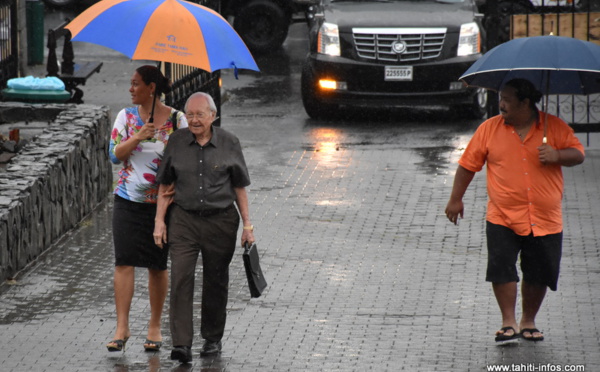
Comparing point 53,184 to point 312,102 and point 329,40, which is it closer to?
point 312,102

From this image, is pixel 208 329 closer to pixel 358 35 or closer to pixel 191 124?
pixel 191 124

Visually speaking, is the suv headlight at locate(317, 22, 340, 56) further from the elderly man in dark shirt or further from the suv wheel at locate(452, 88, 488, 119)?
the elderly man in dark shirt

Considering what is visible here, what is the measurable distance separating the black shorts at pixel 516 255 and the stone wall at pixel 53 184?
11.0 ft

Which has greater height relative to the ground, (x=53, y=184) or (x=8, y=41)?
(x=8, y=41)

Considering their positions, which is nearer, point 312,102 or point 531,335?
point 531,335

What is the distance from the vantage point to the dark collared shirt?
7090mm

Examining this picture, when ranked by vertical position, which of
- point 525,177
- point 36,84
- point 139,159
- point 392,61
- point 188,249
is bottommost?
point 188,249

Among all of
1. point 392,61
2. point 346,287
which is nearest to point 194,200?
point 346,287

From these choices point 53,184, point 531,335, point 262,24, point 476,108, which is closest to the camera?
point 531,335

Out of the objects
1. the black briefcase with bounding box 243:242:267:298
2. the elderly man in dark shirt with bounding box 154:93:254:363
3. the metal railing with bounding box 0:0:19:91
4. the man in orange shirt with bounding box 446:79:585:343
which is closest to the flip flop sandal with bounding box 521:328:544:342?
the man in orange shirt with bounding box 446:79:585:343

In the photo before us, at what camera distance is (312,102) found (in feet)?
52.9

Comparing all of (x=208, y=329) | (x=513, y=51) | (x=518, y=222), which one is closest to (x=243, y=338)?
(x=208, y=329)

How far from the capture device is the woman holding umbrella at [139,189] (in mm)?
7316

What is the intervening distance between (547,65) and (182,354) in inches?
105
